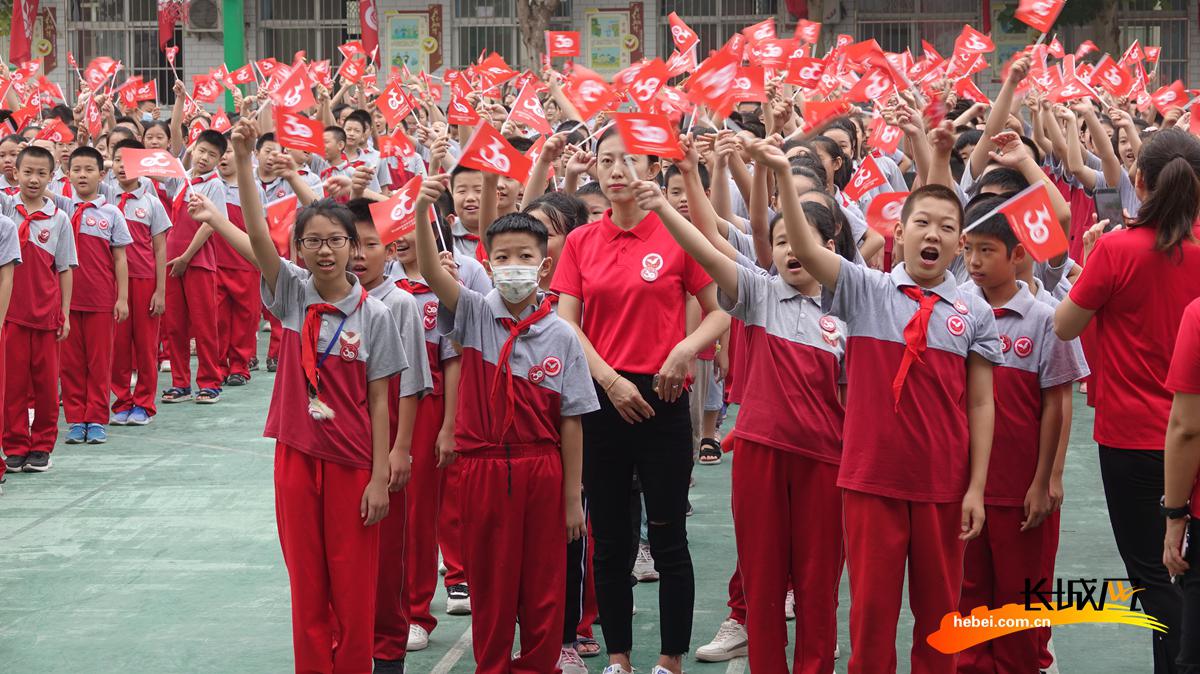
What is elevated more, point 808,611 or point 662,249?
point 662,249

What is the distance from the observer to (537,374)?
430 cm

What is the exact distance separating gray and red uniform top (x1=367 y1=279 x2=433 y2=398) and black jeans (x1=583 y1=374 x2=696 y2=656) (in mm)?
529

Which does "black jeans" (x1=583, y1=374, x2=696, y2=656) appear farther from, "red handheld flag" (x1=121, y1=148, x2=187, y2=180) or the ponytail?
"red handheld flag" (x1=121, y1=148, x2=187, y2=180)

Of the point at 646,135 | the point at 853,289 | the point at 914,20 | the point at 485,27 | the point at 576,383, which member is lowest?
the point at 576,383

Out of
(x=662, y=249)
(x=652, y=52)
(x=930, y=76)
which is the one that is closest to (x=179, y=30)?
(x=652, y=52)

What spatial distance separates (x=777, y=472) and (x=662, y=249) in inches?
31.8

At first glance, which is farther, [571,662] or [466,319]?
[571,662]

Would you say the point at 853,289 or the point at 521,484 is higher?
the point at 853,289

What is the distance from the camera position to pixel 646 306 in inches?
178

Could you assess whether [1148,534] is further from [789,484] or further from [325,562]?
[325,562]

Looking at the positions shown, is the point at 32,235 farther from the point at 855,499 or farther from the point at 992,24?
the point at 992,24

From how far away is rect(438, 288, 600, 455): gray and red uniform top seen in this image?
4.28 m

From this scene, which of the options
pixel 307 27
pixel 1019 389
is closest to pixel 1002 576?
pixel 1019 389

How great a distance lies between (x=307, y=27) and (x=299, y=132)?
21887 mm
